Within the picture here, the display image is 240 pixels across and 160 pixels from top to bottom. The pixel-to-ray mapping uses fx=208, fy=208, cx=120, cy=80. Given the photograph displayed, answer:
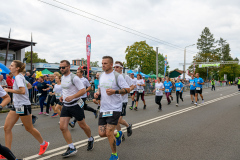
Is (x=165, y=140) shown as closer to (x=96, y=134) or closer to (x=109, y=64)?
(x=96, y=134)

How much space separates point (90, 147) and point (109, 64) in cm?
194

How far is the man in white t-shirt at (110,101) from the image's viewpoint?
366 centimetres

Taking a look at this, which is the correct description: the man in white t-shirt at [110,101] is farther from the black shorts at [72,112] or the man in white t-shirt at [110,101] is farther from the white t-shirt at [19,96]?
the white t-shirt at [19,96]

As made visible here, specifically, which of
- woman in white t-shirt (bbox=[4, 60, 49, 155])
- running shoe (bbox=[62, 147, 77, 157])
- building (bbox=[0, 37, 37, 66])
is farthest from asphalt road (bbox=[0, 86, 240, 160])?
building (bbox=[0, 37, 37, 66])

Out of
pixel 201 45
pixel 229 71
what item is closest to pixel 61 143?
pixel 201 45

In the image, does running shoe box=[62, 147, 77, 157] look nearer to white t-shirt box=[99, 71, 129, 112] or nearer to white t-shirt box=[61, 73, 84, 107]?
white t-shirt box=[61, 73, 84, 107]

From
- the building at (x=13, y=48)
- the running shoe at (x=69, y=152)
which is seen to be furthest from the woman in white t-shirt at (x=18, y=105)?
the building at (x=13, y=48)

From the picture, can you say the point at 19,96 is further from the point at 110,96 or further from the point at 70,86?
the point at 110,96

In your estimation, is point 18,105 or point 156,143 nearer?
point 18,105

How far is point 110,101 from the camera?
3736 millimetres

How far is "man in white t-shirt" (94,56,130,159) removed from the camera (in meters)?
3.66

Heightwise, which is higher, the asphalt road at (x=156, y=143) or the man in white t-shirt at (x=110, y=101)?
the man in white t-shirt at (x=110, y=101)

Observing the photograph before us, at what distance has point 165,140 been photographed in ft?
17.4

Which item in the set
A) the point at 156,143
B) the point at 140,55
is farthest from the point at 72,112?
the point at 140,55
